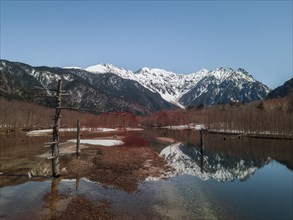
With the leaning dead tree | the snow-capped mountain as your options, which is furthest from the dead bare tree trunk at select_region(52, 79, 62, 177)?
the snow-capped mountain

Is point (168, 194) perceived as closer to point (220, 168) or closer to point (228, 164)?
point (220, 168)

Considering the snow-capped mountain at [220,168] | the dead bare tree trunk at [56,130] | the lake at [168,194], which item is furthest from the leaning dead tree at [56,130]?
the snow-capped mountain at [220,168]

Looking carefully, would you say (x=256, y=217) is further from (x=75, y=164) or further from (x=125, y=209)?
(x=75, y=164)

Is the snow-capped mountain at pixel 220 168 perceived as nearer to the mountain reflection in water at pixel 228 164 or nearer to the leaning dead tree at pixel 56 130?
the mountain reflection in water at pixel 228 164

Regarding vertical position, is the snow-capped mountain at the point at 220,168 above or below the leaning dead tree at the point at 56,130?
below

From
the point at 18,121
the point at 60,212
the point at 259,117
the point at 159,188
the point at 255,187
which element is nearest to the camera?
the point at 60,212

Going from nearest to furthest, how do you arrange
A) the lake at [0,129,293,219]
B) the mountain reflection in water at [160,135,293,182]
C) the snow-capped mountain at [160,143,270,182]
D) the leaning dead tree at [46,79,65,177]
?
the lake at [0,129,293,219]
the leaning dead tree at [46,79,65,177]
the snow-capped mountain at [160,143,270,182]
the mountain reflection in water at [160,135,293,182]

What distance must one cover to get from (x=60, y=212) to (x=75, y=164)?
20.9 meters

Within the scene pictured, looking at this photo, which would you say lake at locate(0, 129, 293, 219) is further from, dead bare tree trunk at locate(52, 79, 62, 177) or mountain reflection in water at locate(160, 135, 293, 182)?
dead bare tree trunk at locate(52, 79, 62, 177)

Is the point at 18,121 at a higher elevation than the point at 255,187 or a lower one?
higher

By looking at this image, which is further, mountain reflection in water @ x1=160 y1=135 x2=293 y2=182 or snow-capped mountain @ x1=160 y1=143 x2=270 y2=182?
mountain reflection in water @ x1=160 y1=135 x2=293 y2=182

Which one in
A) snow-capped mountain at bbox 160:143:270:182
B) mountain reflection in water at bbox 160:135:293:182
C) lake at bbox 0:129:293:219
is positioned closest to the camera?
lake at bbox 0:129:293:219

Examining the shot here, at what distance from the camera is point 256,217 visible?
2378cm

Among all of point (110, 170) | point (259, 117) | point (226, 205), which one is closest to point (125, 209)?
point (226, 205)
